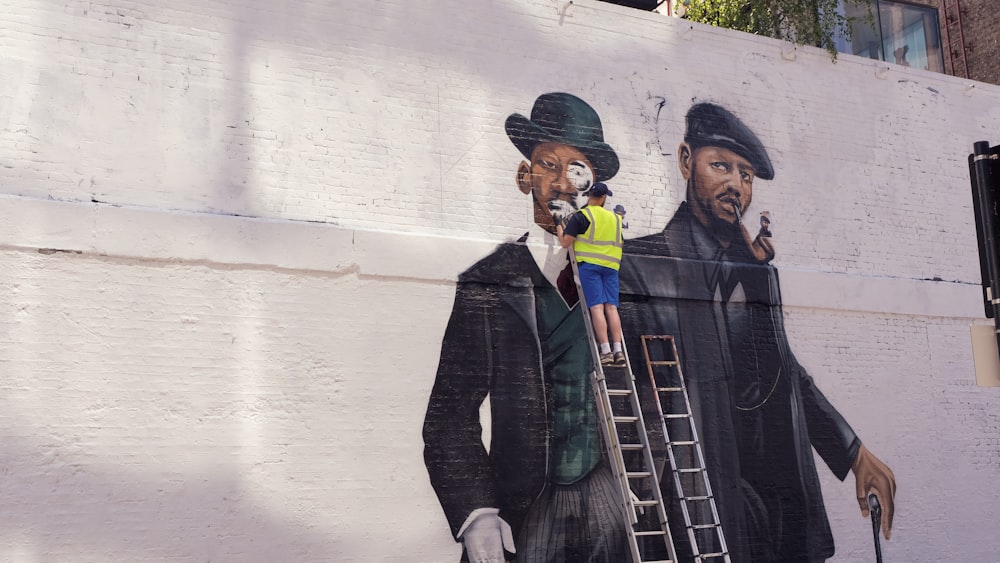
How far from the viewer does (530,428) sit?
9406 millimetres

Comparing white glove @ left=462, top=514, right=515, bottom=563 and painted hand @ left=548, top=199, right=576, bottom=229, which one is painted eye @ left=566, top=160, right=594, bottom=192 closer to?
painted hand @ left=548, top=199, right=576, bottom=229

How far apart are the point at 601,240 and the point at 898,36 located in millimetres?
11577

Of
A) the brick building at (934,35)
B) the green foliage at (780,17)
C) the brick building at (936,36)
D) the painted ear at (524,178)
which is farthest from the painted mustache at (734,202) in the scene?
the brick building at (936,36)

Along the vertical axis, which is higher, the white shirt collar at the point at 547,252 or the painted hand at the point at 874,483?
the white shirt collar at the point at 547,252

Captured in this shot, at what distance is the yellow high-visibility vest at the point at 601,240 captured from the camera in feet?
30.6

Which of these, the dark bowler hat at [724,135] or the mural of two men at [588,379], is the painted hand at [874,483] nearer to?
the mural of two men at [588,379]

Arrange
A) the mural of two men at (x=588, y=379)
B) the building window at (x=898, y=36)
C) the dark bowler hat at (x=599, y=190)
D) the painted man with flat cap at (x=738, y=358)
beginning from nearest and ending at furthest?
the mural of two men at (x=588, y=379) → the dark bowler hat at (x=599, y=190) → the painted man with flat cap at (x=738, y=358) → the building window at (x=898, y=36)

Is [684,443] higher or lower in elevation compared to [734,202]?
lower

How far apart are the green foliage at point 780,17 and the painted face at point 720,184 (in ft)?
6.92

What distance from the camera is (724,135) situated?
440 inches

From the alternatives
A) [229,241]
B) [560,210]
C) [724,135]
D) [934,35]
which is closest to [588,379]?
[560,210]

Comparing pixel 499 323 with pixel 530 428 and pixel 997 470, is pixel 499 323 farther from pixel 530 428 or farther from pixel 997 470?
pixel 997 470

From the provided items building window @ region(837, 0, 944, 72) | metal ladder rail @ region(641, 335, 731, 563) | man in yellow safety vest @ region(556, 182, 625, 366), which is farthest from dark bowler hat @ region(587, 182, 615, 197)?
building window @ region(837, 0, 944, 72)

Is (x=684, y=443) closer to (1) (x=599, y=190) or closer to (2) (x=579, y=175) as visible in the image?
(1) (x=599, y=190)
